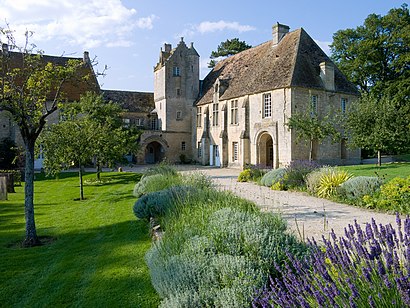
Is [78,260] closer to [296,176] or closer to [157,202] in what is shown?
[157,202]

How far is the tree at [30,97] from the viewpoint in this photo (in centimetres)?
870

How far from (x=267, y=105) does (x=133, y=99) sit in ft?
63.4

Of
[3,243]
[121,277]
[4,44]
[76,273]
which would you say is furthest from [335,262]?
[4,44]

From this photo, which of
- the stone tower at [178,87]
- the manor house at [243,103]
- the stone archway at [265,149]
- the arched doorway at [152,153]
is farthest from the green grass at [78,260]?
the arched doorway at [152,153]

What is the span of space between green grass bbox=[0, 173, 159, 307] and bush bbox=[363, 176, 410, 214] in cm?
667

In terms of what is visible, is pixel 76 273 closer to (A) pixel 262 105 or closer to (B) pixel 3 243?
Answer: (B) pixel 3 243

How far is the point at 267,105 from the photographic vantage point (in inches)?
1084

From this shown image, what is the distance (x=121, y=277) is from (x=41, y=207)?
9.51 metres

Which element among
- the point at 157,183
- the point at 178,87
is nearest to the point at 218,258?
the point at 157,183

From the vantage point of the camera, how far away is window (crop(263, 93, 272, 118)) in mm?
27266


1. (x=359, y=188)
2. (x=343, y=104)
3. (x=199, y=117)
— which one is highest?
(x=199, y=117)

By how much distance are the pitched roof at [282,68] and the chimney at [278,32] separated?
1.32ft

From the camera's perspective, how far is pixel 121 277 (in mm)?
6152

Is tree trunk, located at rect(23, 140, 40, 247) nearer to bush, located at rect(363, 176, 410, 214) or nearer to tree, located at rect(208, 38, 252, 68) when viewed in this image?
bush, located at rect(363, 176, 410, 214)
